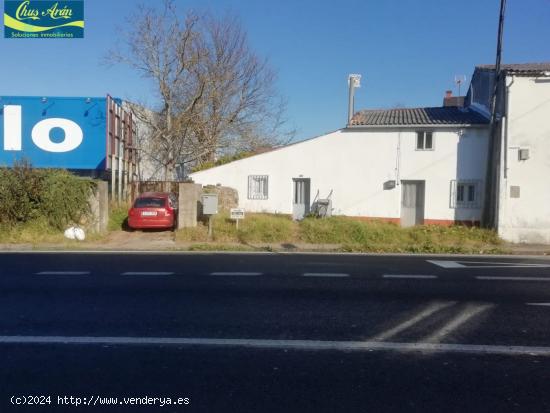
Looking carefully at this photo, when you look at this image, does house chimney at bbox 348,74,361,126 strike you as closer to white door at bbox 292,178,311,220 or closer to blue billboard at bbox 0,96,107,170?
white door at bbox 292,178,311,220

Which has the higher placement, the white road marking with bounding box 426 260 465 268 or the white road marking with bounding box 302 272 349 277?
the white road marking with bounding box 426 260 465 268

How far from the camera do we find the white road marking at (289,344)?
505cm

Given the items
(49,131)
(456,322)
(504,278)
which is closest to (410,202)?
(504,278)

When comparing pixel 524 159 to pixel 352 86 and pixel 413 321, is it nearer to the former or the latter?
pixel 352 86

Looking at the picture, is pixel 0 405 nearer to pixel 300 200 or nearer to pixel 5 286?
pixel 5 286

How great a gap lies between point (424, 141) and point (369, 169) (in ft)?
8.09

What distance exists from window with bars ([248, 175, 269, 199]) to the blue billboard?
21.5 ft

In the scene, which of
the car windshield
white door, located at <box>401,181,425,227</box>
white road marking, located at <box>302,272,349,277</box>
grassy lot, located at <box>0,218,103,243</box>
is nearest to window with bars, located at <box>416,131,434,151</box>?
white door, located at <box>401,181,425,227</box>

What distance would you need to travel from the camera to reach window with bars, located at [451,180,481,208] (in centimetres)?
1939

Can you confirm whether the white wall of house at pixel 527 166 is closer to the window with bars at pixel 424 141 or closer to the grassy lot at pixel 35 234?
the window with bars at pixel 424 141

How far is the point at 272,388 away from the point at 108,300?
3982mm

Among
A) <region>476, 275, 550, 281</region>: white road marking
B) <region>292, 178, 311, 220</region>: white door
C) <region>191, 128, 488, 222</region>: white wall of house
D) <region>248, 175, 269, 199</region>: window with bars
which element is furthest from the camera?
<region>248, 175, 269, 199</region>: window with bars

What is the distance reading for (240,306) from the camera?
22.7 ft

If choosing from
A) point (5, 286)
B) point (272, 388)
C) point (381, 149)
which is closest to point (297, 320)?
point (272, 388)
